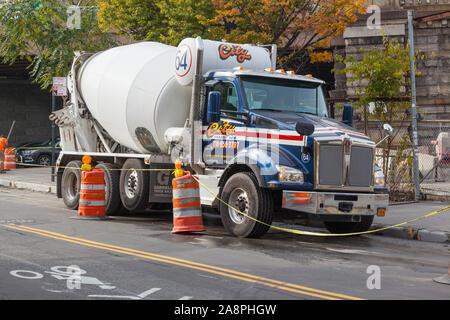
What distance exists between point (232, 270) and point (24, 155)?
26.2m

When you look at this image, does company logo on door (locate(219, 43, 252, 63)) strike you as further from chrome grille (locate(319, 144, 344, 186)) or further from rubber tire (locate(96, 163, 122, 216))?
rubber tire (locate(96, 163, 122, 216))

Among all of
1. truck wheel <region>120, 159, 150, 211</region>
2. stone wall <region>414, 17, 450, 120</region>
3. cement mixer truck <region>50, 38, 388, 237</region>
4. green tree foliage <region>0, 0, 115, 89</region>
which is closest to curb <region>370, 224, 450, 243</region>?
cement mixer truck <region>50, 38, 388, 237</region>

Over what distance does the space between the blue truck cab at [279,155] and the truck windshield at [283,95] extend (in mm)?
18

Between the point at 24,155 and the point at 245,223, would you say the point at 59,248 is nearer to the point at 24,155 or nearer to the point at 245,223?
the point at 245,223

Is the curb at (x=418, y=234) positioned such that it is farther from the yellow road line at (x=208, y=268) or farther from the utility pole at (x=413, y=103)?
the yellow road line at (x=208, y=268)

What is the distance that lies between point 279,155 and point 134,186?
4.28m

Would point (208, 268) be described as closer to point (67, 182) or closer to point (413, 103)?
point (67, 182)

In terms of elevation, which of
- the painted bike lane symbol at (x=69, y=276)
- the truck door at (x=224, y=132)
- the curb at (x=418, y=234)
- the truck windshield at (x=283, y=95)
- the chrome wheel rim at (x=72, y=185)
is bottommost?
the curb at (x=418, y=234)

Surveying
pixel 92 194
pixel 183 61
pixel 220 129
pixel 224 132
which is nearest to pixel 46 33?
pixel 92 194

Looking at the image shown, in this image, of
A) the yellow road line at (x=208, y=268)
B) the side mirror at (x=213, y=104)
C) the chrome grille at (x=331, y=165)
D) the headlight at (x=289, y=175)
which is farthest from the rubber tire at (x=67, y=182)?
the chrome grille at (x=331, y=165)

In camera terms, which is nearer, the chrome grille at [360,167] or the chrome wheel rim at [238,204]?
the chrome grille at [360,167]

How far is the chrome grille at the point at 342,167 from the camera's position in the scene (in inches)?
437

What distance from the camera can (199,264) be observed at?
350 inches

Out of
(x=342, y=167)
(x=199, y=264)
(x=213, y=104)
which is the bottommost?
(x=199, y=264)
